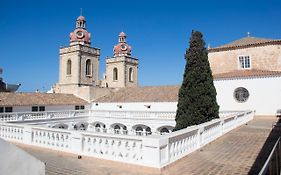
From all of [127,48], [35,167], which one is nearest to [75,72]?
[127,48]

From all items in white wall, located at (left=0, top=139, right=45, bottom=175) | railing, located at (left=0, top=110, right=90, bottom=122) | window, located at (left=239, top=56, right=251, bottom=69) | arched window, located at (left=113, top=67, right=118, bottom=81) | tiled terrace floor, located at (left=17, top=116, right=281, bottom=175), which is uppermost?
arched window, located at (left=113, top=67, right=118, bottom=81)

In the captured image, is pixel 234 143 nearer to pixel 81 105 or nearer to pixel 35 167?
pixel 35 167

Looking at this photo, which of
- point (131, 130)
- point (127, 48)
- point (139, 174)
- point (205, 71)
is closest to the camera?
point (139, 174)

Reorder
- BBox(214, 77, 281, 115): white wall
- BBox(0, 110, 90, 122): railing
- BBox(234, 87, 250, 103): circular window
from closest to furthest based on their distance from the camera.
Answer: BBox(214, 77, 281, 115): white wall
BBox(0, 110, 90, 122): railing
BBox(234, 87, 250, 103): circular window

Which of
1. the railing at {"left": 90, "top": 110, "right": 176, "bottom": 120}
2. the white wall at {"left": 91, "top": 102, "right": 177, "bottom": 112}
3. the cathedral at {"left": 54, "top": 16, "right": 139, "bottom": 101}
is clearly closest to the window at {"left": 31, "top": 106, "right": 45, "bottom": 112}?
the railing at {"left": 90, "top": 110, "right": 176, "bottom": 120}

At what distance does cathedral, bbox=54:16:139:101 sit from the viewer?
42219 mm

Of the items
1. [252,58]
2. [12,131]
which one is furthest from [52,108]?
[252,58]

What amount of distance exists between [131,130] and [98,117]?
21.1 feet

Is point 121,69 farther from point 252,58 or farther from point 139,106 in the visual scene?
point 252,58

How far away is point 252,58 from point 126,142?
26378 millimetres

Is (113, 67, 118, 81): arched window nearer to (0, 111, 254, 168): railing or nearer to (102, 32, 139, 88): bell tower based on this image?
(102, 32, 139, 88): bell tower

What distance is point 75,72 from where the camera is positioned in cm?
4341

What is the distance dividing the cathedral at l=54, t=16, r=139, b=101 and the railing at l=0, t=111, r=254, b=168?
29276 millimetres

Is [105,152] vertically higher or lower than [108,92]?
lower
